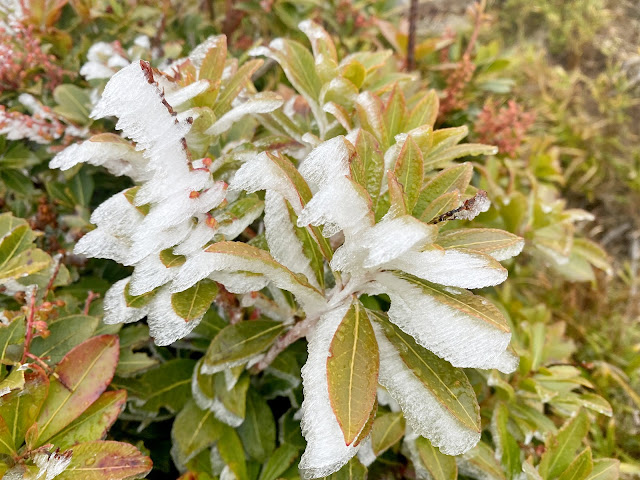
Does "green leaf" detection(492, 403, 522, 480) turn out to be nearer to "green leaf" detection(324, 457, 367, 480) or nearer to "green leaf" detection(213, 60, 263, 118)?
"green leaf" detection(324, 457, 367, 480)

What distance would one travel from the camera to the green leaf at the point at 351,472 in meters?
0.86

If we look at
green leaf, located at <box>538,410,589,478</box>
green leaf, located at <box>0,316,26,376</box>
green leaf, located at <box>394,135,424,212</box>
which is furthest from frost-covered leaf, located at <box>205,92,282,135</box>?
green leaf, located at <box>538,410,589,478</box>

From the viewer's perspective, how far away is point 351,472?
34.5 inches

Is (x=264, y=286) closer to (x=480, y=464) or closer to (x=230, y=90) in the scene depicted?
(x=230, y=90)

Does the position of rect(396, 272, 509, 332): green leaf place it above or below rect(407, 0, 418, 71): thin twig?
below

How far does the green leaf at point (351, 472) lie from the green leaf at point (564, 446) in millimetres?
355

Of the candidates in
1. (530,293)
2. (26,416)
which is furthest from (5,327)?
(530,293)

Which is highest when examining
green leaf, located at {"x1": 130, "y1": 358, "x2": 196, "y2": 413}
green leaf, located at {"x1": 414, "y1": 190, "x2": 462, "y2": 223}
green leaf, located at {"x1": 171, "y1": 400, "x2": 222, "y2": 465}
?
green leaf, located at {"x1": 414, "y1": 190, "x2": 462, "y2": 223}

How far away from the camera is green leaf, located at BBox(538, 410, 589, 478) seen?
95 cm

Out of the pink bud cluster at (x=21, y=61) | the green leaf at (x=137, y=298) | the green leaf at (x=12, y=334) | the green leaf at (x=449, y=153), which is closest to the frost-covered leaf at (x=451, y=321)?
the green leaf at (x=449, y=153)

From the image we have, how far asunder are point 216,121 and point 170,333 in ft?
1.20

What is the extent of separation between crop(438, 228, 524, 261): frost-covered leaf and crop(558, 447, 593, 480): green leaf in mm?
448

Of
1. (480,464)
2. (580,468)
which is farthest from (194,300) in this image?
(580,468)

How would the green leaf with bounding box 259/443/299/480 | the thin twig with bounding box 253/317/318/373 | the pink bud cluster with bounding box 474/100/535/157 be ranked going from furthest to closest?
1. the pink bud cluster with bounding box 474/100/535/157
2. the green leaf with bounding box 259/443/299/480
3. the thin twig with bounding box 253/317/318/373
